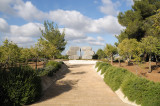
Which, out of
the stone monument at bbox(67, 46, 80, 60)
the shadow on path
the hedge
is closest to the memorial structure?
the stone monument at bbox(67, 46, 80, 60)

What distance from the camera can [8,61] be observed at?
11.8 m

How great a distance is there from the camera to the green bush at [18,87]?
23.8ft

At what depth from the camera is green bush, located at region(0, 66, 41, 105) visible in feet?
23.8

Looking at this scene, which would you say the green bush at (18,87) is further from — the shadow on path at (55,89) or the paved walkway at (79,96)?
the shadow on path at (55,89)

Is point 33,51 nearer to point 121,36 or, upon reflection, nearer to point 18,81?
point 18,81

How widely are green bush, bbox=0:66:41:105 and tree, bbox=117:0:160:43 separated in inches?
1029

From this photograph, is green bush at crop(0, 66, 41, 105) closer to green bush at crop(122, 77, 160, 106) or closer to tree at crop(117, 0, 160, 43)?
green bush at crop(122, 77, 160, 106)

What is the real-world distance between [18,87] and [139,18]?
29447 millimetres

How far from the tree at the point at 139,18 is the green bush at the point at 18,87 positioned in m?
26.1

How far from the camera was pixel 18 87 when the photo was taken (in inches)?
293

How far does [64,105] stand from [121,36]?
28.9 m

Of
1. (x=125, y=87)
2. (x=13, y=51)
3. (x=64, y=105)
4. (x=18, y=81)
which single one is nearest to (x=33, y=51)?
(x=13, y=51)

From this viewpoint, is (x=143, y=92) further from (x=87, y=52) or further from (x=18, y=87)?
(x=87, y=52)

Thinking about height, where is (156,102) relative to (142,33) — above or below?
below
